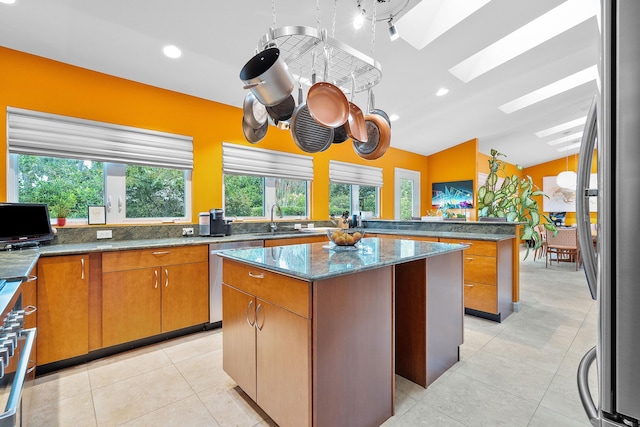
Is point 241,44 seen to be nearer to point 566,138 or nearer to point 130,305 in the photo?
point 130,305

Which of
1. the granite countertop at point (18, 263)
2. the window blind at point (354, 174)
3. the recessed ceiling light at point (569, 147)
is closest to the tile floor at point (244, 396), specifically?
the granite countertop at point (18, 263)

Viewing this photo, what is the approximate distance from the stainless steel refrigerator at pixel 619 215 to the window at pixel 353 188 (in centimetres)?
421

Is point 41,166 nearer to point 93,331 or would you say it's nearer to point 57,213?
point 57,213

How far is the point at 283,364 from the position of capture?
146 centimetres

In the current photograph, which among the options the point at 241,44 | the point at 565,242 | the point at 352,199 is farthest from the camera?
the point at 565,242

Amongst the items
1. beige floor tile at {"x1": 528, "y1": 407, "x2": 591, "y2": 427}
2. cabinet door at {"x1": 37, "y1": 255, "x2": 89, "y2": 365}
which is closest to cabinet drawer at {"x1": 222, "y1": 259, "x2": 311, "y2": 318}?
cabinet door at {"x1": 37, "y1": 255, "x2": 89, "y2": 365}

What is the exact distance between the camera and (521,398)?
6.04 ft

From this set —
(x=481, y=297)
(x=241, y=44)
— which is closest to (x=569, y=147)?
(x=481, y=297)

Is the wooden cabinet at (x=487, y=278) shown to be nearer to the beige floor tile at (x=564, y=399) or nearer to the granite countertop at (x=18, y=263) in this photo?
the beige floor tile at (x=564, y=399)

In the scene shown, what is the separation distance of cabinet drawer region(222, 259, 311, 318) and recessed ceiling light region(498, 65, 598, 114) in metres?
5.09

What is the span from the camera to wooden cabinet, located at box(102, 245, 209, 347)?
7.82 feet

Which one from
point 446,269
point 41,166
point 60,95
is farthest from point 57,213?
point 446,269

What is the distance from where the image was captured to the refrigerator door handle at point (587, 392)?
0.73 meters

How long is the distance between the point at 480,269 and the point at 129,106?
3961 millimetres
